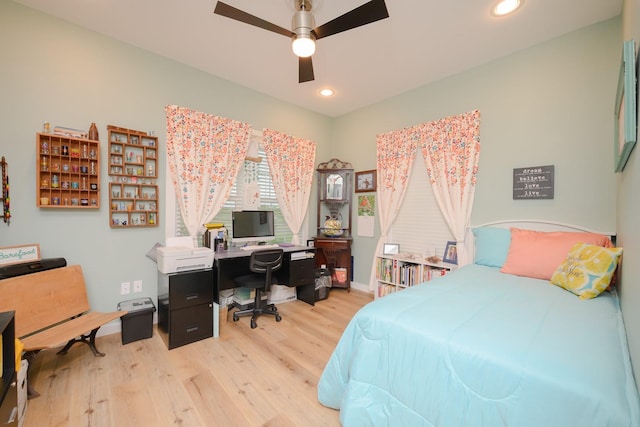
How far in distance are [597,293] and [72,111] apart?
4074 mm

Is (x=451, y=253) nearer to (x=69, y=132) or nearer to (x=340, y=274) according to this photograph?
(x=340, y=274)

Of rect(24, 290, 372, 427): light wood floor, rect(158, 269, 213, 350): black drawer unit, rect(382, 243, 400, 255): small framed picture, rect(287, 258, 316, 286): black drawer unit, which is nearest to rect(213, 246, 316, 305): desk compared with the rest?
A: rect(287, 258, 316, 286): black drawer unit

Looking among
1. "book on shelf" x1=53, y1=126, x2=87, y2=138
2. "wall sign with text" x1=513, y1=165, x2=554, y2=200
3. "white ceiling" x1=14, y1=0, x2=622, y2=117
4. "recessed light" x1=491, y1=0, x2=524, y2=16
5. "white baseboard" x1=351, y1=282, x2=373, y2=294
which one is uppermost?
"white ceiling" x1=14, y1=0, x2=622, y2=117

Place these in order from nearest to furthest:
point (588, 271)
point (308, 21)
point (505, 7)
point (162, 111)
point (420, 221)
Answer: point (588, 271) < point (308, 21) < point (505, 7) < point (162, 111) < point (420, 221)

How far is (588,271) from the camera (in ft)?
5.44

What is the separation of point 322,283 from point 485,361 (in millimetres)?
2708

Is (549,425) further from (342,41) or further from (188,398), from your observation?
(342,41)

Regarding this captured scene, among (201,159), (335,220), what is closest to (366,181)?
(335,220)

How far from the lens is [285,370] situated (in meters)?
2.02

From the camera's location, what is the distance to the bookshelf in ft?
9.93

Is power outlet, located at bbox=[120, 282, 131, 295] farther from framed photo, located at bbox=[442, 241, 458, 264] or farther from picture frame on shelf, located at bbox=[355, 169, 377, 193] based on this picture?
framed photo, located at bbox=[442, 241, 458, 264]

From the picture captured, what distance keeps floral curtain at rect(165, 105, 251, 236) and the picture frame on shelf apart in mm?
1726

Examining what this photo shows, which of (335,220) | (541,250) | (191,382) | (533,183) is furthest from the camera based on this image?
(335,220)

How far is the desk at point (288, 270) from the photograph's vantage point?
3.04 metres
